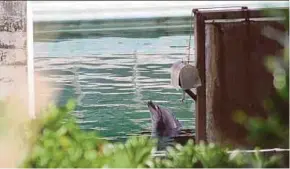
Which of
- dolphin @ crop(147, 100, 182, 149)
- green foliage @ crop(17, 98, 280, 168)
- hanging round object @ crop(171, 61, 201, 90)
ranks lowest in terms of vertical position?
green foliage @ crop(17, 98, 280, 168)

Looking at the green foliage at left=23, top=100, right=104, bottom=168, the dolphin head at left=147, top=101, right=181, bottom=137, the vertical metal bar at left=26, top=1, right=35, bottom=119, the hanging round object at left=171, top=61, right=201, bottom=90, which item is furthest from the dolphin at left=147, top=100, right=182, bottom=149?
the vertical metal bar at left=26, top=1, right=35, bottom=119

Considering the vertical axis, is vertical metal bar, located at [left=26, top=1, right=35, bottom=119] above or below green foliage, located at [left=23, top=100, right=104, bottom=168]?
above

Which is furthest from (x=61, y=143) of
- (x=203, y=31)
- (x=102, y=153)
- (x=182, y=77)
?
(x=203, y=31)

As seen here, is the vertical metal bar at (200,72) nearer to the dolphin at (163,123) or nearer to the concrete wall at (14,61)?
the dolphin at (163,123)

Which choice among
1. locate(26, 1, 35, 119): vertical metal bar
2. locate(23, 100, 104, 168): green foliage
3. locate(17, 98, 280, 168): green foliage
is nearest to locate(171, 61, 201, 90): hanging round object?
locate(17, 98, 280, 168): green foliage

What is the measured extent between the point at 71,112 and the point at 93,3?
0.42 metres

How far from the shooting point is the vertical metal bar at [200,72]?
→ 7.47 ft

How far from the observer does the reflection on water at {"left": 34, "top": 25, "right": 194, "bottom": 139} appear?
7.42ft

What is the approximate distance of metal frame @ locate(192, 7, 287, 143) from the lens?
2.26 meters

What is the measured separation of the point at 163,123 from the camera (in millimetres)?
2301

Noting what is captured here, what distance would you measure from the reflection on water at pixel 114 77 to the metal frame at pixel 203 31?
0.04 m

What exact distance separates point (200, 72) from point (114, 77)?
33 centimetres

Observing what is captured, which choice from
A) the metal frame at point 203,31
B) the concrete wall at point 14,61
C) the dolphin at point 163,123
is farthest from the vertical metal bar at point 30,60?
the metal frame at point 203,31

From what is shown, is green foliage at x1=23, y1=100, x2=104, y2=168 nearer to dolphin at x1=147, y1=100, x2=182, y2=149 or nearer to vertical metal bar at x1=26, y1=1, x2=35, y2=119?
vertical metal bar at x1=26, y1=1, x2=35, y2=119
